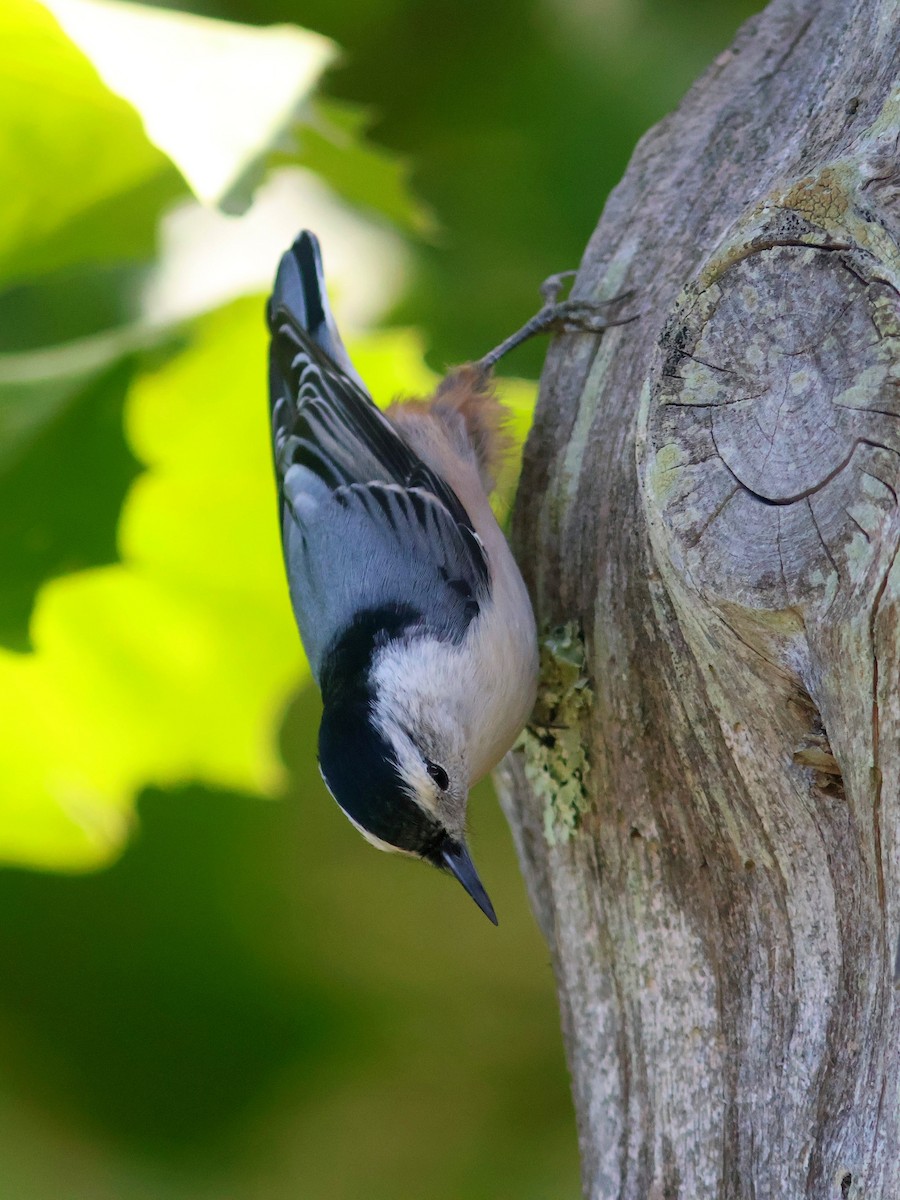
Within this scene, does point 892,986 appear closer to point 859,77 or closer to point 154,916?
point 859,77

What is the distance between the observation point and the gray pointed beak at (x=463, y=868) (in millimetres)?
1866

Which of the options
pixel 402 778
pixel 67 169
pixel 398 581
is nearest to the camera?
pixel 402 778

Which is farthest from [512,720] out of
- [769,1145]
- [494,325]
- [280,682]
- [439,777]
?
[494,325]

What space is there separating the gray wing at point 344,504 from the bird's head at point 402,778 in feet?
0.62

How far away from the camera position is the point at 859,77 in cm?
153

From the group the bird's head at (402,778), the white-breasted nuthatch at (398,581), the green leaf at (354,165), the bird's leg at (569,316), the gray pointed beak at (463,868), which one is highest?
the green leaf at (354,165)

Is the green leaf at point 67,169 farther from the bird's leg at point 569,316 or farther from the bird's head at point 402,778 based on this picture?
the bird's head at point 402,778

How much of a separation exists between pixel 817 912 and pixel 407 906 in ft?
5.75

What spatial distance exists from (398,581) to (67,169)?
861mm

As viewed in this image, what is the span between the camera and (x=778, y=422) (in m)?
1.32

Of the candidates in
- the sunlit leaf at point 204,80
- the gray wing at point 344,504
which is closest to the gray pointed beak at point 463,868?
the gray wing at point 344,504

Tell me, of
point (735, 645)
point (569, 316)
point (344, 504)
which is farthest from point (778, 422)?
point (344, 504)

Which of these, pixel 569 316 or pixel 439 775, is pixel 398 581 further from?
pixel 569 316

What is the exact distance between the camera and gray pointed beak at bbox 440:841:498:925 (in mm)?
1866
